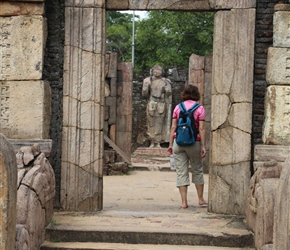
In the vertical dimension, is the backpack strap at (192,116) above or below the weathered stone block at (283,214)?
above

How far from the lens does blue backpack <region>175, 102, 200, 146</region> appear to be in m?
6.42

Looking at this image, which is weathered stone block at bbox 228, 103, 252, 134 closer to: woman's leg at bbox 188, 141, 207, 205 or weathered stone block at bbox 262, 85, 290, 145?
weathered stone block at bbox 262, 85, 290, 145

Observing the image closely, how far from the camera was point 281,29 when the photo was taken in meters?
5.86

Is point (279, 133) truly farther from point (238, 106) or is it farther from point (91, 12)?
point (91, 12)

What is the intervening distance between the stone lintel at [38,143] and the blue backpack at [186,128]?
149 centimetres

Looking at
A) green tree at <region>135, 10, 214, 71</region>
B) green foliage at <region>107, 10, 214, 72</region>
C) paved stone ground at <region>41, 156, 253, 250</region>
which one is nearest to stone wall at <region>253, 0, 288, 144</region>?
paved stone ground at <region>41, 156, 253, 250</region>

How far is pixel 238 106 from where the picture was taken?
6.05 m

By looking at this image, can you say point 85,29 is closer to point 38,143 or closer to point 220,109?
point 38,143

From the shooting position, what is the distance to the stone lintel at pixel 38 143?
582cm

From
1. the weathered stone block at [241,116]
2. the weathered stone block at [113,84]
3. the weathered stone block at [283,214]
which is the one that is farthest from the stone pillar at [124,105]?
the weathered stone block at [283,214]

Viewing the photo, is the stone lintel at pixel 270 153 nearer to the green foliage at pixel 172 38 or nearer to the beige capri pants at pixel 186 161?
the beige capri pants at pixel 186 161

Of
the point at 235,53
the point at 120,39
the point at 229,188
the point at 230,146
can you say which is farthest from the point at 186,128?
the point at 120,39

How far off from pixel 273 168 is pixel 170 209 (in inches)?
75.3

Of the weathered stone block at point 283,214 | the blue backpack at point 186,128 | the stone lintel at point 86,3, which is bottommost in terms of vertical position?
the weathered stone block at point 283,214
